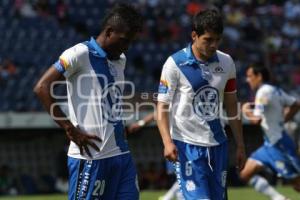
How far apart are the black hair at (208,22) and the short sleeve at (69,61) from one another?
1.48 m

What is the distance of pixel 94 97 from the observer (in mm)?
7027

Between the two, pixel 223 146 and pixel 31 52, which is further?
pixel 31 52

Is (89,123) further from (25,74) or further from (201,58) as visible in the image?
(25,74)

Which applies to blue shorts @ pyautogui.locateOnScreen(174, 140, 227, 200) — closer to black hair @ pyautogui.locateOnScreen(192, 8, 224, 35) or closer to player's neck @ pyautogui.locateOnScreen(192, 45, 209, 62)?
player's neck @ pyautogui.locateOnScreen(192, 45, 209, 62)

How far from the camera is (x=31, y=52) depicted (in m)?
23.6

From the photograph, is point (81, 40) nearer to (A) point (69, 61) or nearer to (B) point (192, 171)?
(B) point (192, 171)

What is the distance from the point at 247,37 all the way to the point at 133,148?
19.2 feet

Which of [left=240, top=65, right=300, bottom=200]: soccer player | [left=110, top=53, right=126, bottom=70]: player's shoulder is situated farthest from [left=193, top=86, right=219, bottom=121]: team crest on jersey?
[left=240, top=65, right=300, bottom=200]: soccer player

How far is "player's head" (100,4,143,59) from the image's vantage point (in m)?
6.94

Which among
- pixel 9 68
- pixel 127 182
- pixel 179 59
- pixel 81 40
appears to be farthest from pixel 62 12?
pixel 127 182

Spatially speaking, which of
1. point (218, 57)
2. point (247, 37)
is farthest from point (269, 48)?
point (218, 57)

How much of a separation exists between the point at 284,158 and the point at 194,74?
18.7 feet

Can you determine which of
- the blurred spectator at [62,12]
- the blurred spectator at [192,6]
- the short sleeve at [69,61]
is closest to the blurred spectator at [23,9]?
the blurred spectator at [62,12]

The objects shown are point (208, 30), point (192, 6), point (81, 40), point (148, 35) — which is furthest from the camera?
point (192, 6)
